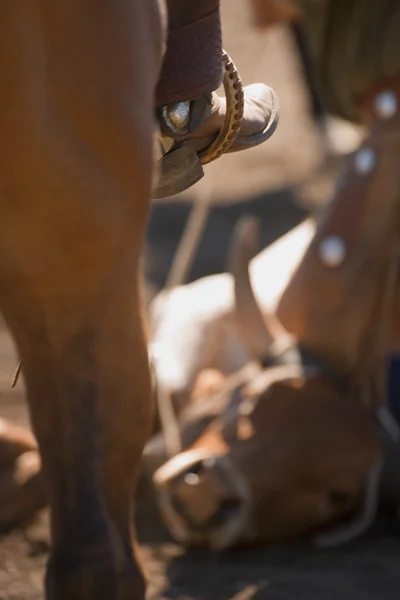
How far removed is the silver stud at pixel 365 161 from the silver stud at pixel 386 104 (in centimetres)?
8

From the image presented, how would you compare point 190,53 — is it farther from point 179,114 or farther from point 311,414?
point 311,414

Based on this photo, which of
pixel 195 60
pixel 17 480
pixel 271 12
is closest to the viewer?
pixel 195 60

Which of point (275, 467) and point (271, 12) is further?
point (271, 12)

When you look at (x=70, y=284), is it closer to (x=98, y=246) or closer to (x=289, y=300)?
(x=98, y=246)

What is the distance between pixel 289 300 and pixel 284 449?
1.34 feet

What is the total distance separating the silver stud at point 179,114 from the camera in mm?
1467

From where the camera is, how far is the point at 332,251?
2623mm

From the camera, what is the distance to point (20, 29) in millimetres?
1105

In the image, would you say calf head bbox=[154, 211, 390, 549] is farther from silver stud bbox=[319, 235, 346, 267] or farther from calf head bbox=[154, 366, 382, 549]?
silver stud bbox=[319, 235, 346, 267]

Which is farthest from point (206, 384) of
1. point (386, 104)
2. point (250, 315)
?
point (386, 104)

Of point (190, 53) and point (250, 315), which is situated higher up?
point (190, 53)

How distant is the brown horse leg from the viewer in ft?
3.71

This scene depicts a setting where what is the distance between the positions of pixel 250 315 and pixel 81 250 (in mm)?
1448

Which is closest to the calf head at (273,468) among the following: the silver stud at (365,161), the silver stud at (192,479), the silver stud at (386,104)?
the silver stud at (192,479)
